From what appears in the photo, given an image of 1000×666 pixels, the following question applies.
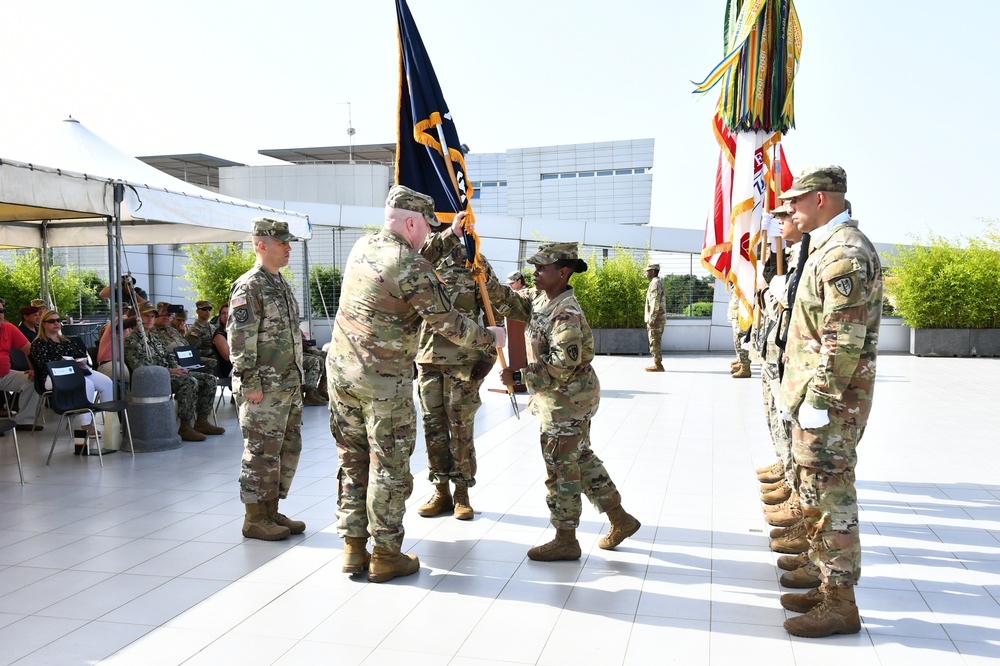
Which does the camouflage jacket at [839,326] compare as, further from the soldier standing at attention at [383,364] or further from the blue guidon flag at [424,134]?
the blue guidon flag at [424,134]

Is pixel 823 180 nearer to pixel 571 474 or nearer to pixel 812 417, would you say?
pixel 812 417

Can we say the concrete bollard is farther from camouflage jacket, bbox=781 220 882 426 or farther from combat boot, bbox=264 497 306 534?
camouflage jacket, bbox=781 220 882 426

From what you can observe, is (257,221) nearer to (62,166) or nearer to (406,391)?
(406,391)

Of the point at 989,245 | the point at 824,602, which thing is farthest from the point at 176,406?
the point at 989,245

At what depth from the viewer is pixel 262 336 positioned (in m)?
4.84

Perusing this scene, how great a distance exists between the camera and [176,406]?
8047 millimetres

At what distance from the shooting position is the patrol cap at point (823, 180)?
11.6 feet

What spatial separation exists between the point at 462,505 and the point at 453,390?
79cm

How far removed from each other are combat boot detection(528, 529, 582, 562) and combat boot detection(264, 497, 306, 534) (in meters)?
1.55

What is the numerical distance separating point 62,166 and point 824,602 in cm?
720

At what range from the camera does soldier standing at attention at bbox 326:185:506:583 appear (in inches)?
155

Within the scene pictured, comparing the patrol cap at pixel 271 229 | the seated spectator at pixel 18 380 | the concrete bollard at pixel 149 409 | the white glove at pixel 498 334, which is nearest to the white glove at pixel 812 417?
the white glove at pixel 498 334

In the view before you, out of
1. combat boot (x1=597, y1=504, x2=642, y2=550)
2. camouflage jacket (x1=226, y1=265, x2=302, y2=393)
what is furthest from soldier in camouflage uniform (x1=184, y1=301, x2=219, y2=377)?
combat boot (x1=597, y1=504, x2=642, y2=550)

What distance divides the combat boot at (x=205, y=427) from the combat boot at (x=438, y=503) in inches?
157
